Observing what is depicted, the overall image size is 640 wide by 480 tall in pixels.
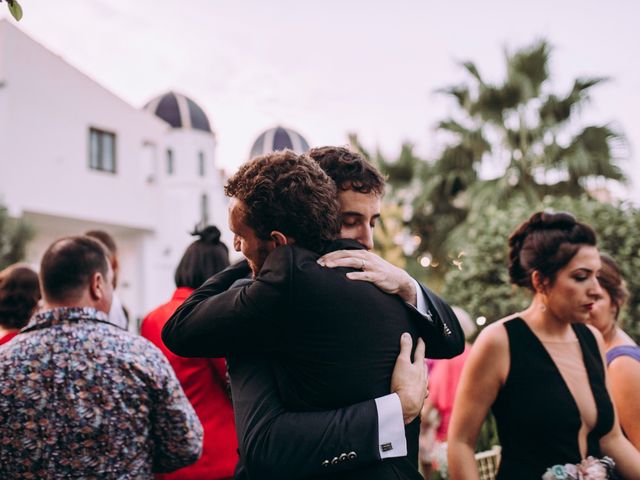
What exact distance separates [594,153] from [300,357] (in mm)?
12338

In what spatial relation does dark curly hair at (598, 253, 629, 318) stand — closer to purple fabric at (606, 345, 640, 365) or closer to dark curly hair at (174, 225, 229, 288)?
purple fabric at (606, 345, 640, 365)

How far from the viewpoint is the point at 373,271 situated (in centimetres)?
170

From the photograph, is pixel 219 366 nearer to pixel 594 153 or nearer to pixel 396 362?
pixel 396 362

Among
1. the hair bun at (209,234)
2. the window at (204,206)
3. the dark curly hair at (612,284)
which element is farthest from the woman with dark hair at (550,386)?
the window at (204,206)

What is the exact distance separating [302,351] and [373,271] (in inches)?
11.9

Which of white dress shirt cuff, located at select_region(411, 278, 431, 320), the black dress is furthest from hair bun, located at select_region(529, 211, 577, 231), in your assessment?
white dress shirt cuff, located at select_region(411, 278, 431, 320)

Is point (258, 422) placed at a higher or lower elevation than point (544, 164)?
lower

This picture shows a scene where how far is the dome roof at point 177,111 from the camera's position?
27922mm

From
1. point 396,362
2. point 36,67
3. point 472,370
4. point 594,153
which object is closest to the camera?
point 396,362

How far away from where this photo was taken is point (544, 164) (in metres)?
13.0

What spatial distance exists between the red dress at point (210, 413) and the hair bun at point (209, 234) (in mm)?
506

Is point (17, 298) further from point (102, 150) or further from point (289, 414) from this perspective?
point (102, 150)

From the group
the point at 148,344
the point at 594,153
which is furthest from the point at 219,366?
the point at 594,153

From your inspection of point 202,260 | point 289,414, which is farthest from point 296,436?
point 202,260
